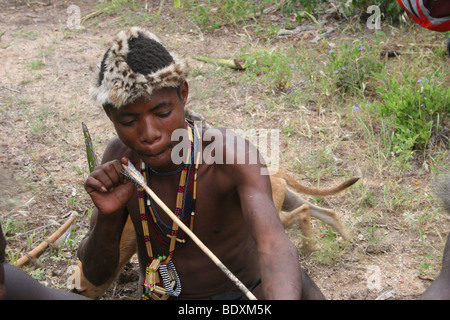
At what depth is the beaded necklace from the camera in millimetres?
2463

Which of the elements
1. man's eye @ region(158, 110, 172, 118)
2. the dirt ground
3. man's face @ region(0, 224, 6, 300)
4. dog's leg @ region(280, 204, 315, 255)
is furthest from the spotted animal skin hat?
dog's leg @ region(280, 204, 315, 255)

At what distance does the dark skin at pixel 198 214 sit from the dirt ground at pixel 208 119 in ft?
1.48

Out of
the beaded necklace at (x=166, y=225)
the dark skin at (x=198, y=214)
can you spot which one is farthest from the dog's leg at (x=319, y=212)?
the beaded necklace at (x=166, y=225)

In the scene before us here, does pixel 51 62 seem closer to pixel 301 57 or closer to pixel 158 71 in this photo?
pixel 301 57

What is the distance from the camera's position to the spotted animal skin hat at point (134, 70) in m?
2.17

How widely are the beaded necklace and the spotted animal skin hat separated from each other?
1.05 ft

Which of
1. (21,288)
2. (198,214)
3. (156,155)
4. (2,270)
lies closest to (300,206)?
(198,214)

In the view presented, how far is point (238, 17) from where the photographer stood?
252 inches

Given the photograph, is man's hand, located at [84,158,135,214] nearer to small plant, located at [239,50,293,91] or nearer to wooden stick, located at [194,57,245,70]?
small plant, located at [239,50,293,91]

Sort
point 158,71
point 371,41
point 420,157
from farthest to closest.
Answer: point 371,41 → point 420,157 → point 158,71

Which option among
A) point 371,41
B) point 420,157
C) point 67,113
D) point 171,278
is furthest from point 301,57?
point 171,278

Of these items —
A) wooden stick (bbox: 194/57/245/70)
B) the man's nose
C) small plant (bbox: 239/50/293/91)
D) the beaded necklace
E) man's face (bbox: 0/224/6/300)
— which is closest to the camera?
man's face (bbox: 0/224/6/300)

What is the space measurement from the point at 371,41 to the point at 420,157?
1.96 m

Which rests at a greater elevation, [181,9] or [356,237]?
[181,9]
